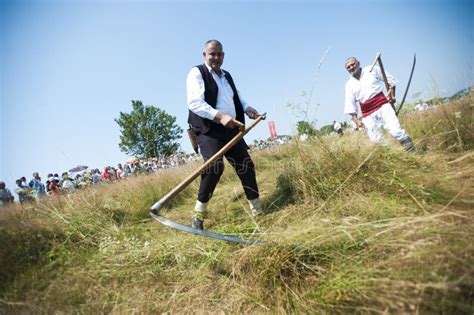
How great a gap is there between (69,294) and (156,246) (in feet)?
1.96

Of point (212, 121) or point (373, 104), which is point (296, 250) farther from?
point (373, 104)

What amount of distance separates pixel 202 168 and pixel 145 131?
26.0 m

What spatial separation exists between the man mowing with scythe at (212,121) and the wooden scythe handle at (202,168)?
0.38ft

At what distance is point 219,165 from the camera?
238 centimetres

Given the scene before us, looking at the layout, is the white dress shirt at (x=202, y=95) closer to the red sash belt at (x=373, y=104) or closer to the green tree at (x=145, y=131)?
the red sash belt at (x=373, y=104)

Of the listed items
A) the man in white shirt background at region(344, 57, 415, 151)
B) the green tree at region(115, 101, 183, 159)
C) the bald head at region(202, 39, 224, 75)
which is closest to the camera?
the bald head at region(202, 39, 224, 75)

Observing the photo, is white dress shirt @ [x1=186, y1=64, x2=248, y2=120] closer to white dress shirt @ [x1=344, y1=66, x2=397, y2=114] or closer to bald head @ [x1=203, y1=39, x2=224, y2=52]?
bald head @ [x1=203, y1=39, x2=224, y2=52]

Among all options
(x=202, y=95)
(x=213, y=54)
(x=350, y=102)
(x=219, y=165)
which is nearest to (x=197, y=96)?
(x=202, y=95)

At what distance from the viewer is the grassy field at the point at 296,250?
948 mm

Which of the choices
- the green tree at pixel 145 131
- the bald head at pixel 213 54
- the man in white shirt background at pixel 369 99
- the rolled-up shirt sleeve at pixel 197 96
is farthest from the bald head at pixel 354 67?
the green tree at pixel 145 131

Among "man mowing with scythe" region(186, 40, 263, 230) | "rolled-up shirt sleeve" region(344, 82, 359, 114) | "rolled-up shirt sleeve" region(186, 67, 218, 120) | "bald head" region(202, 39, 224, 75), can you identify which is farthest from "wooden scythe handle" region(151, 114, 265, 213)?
"rolled-up shirt sleeve" region(344, 82, 359, 114)

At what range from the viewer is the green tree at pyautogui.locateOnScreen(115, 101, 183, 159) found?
2609 centimetres

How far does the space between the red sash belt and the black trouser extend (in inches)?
74.9

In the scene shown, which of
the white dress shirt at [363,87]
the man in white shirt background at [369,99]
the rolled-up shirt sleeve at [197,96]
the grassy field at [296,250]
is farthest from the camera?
the white dress shirt at [363,87]
